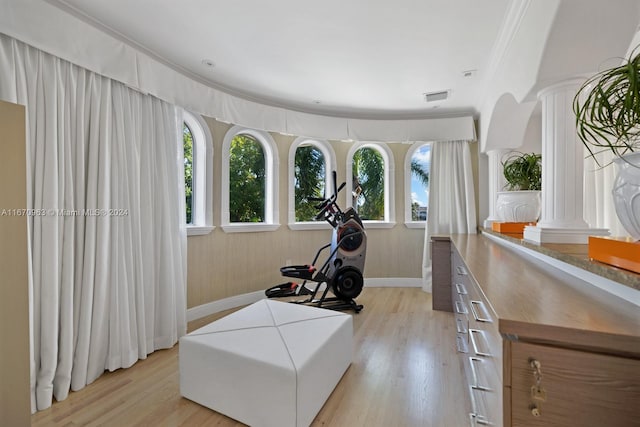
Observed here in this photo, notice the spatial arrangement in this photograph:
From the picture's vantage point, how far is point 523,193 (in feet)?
7.64

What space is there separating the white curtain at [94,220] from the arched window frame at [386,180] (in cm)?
249

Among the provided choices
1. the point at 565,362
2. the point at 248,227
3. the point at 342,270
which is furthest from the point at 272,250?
the point at 565,362

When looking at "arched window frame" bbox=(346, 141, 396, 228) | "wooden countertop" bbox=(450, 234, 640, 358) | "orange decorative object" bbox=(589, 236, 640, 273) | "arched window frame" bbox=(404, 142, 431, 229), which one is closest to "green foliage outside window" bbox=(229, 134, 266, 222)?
"arched window frame" bbox=(346, 141, 396, 228)

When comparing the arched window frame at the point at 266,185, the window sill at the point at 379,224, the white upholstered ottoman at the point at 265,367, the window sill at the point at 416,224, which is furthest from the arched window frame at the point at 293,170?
the white upholstered ottoman at the point at 265,367

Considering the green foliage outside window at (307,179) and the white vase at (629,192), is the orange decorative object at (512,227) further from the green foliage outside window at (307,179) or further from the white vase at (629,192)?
the green foliage outside window at (307,179)

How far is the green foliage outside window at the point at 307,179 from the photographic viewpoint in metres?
4.34

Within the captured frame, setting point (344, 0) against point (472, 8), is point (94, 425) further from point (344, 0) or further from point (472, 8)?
point (472, 8)

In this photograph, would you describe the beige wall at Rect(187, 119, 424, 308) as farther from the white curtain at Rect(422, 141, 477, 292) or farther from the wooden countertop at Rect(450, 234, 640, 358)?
the wooden countertop at Rect(450, 234, 640, 358)

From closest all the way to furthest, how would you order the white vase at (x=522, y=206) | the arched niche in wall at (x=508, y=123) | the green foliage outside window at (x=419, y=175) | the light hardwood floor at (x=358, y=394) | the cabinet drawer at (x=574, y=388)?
the cabinet drawer at (x=574, y=388) < the light hardwood floor at (x=358, y=394) < the white vase at (x=522, y=206) < the arched niche in wall at (x=508, y=123) < the green foliage outside window at (x=419, y=175)

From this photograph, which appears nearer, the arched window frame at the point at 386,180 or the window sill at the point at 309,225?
the window sill at the point at 309,225

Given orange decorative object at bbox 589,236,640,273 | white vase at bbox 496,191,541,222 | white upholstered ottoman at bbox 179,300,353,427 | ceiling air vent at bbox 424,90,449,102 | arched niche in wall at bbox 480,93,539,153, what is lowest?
white upholstered ottoman at bbox 179,300,353,427

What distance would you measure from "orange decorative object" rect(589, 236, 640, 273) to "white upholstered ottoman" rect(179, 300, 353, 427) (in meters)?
1.31

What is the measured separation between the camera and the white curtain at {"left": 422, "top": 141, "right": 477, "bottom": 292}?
13.3ft

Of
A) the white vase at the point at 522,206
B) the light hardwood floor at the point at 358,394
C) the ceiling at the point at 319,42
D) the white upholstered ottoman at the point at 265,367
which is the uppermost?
the ceiling at the point at 319,42
